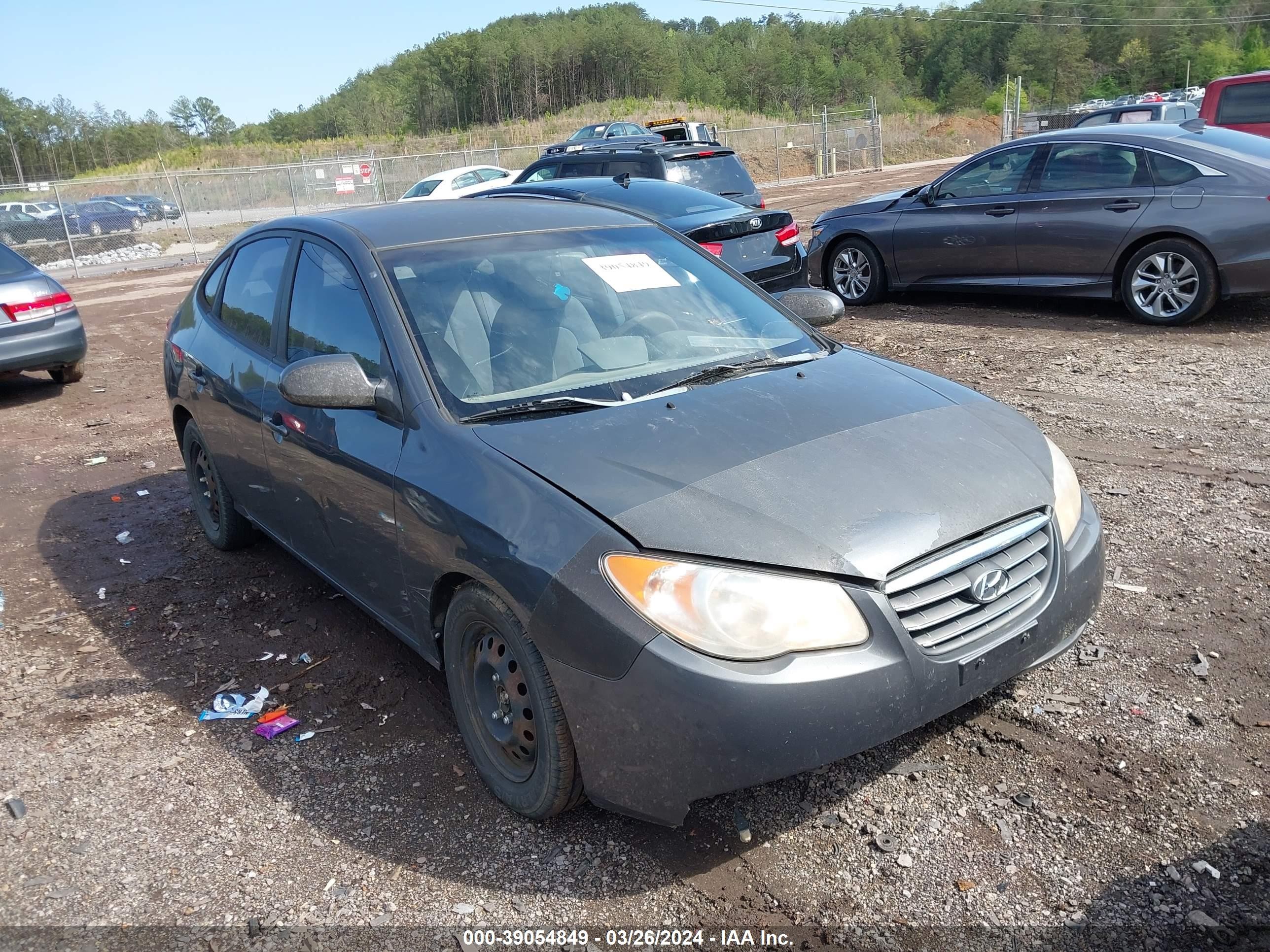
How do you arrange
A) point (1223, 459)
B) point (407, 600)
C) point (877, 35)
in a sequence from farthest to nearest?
point (877, 35) < point (1223, 459) < point (407, 600)

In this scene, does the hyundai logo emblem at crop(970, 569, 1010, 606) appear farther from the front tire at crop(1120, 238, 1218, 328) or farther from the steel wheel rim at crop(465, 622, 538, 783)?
the front tire at crop(1120, 238, 1218, 328)

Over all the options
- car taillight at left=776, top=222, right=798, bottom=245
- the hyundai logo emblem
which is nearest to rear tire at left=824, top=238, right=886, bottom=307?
car taillight at left=776, top=222, right=798, bottom=245

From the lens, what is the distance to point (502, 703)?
3.03m

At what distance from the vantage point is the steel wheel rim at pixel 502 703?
9.55 ft

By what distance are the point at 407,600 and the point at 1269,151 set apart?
8673 millimetres

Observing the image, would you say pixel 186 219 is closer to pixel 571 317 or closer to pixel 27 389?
pixel 27 389

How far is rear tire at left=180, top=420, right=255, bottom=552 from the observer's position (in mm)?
5141

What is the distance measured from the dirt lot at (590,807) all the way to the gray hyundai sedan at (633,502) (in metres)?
0.31

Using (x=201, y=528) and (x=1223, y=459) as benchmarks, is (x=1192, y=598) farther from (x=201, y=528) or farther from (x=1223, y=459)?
(x=201, y=528)

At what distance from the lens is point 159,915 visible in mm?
2744

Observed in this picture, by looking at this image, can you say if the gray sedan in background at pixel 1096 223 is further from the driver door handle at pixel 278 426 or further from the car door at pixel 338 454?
the driver door handle at pixel 278 426

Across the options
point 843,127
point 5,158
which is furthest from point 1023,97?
point 5,158

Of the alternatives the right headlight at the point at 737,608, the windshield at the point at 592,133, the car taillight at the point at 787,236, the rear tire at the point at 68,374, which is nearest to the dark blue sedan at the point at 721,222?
the car taillight at the point at 787,236

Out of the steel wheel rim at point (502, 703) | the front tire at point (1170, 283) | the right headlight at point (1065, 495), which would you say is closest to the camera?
the steel wheel rim at point (502, 703)
